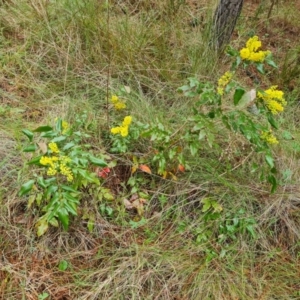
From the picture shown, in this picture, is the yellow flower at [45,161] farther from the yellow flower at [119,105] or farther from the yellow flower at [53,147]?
the yellow flower at [119,105]

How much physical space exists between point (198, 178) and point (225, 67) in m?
0.86

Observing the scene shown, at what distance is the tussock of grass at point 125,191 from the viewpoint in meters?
1.42

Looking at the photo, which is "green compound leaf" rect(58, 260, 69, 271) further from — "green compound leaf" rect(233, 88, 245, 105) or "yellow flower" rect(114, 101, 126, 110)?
"green compound leaf" rect(233, 88, 245, 105)

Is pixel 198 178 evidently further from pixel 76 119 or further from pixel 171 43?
pixel 171 43

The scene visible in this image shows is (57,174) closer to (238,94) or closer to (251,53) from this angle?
(238,94)

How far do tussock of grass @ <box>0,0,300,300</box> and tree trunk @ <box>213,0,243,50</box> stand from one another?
3.4 inches

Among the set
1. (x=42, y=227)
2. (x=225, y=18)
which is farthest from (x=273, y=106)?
(x=225, y=18)

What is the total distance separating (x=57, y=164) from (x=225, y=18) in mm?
1454

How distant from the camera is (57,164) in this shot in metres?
1.29

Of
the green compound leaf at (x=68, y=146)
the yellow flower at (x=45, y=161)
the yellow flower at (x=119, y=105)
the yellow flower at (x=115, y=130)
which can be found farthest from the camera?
Result: the yellow flower at (x=119, y=105)

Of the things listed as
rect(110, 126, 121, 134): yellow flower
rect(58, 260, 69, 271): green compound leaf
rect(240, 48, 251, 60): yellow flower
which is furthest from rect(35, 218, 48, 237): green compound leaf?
rect(240, 48, 251, 60): yellow flower

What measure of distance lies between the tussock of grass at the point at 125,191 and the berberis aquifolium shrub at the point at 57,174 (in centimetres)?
8

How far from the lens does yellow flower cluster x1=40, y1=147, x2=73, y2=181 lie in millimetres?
1271

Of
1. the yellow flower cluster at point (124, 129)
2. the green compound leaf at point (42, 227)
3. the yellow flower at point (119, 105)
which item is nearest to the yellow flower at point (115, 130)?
the yellow flower cluster at point (124, 129)
